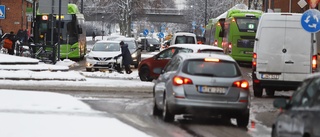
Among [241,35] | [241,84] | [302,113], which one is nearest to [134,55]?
[241,35]

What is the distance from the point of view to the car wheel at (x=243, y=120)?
607 inches

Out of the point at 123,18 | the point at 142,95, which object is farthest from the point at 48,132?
the point at 123,18

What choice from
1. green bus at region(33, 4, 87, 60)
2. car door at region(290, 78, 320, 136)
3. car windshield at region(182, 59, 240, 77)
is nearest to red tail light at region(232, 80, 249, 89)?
car windshield at region(182, 59, 240, 77)

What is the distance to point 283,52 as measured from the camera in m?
22.5

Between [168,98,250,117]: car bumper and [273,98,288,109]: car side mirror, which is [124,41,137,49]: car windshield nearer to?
[168,98,250,117]: car bumper

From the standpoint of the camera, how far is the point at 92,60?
122 feet

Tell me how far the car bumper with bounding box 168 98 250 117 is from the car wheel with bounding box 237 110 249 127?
14 cm

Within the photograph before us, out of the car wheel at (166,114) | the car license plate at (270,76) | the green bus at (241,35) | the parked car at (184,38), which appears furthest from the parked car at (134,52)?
the car wheel at (166,114)

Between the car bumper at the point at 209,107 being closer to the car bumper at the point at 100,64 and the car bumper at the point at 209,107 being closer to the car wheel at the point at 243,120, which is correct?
the car wheel at the point at 243,120

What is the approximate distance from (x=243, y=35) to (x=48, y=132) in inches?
1226

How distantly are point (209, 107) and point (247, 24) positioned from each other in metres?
29.1

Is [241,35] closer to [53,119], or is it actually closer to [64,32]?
[64,32]

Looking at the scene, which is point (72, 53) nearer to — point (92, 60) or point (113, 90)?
point (92, 60)

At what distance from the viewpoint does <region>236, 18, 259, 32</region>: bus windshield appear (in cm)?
4353
